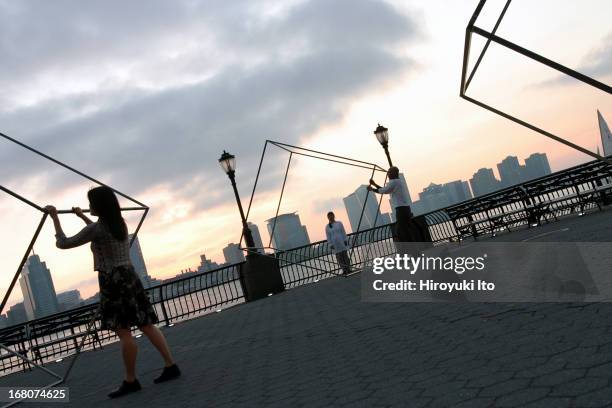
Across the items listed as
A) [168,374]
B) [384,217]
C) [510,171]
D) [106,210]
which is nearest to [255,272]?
[168,374]

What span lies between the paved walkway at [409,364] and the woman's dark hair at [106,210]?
151cm

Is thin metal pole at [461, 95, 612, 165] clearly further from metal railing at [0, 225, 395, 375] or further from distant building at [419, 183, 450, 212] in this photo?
distant building at [419, 183, 450, 212]

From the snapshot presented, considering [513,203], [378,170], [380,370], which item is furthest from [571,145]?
[513,203]

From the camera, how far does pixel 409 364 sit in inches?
163

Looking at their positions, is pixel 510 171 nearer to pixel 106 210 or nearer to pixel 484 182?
pixel 484 182

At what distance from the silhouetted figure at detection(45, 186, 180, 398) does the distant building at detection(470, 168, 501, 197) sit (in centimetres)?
15149

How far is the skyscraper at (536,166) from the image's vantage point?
124 m

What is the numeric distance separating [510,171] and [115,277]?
5788 inches

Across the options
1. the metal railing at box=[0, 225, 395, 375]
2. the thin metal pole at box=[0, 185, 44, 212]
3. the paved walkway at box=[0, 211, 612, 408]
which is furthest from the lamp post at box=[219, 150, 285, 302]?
the thin metal pole at box=[0, 185, 44, 212]

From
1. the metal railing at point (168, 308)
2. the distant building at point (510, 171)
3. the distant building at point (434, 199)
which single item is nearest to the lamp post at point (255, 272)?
the metal railing at point (168, 308)

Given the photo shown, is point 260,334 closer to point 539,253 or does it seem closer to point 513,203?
point 539,253

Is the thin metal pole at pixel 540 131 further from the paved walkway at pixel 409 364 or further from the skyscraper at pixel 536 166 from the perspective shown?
the skyscraper at pixel 536 166

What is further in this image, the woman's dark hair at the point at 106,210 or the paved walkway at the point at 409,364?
the woman's dark hair at the point at 106,210

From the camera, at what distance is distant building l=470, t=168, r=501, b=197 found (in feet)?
503
